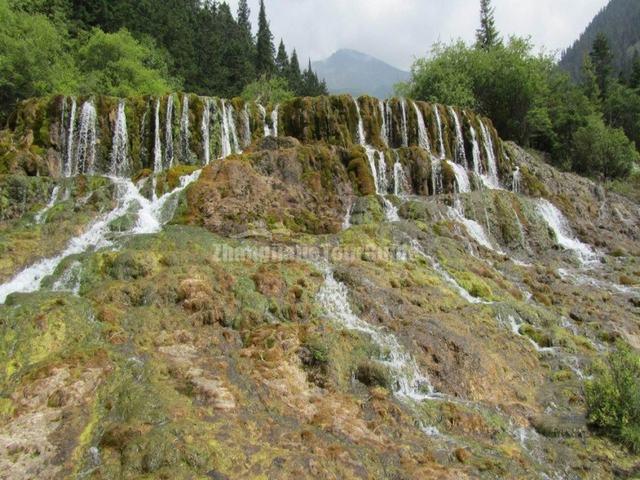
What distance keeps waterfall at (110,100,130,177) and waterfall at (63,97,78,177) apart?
2051 millimetres

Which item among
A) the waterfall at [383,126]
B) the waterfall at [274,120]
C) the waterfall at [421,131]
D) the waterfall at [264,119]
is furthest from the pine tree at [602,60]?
the waterfall at [264,119]

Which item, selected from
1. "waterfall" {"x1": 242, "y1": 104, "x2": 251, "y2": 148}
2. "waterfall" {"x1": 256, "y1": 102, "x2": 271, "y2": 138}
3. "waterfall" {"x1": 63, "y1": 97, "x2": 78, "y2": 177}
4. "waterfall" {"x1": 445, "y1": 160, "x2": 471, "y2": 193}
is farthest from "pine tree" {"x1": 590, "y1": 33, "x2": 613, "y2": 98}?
"waterfall" {"x1": 63, "y1": 97, "x2": 78, "y2": 177}

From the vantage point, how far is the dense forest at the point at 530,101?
1650 inches

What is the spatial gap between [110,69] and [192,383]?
37640mm

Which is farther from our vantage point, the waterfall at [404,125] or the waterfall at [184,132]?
the waterfall at [404,125]

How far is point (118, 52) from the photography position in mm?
40188

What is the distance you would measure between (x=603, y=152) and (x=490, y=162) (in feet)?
49.2

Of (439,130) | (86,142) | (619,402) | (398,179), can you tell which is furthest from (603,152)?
(86,142)

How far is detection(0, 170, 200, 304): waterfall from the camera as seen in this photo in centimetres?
1427

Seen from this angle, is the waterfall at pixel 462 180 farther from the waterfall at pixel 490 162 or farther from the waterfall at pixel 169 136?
the waterfall at pixel 169 136

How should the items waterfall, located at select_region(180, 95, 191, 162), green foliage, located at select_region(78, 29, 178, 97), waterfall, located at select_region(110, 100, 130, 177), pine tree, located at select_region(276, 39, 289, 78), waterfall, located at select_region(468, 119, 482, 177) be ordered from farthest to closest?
pine tree, located at select_region(276, 39, 289, 78)
green foliage, located at select_region(78, 29, 178, 97)
waterfall, located at select_region(468, 119, 482, 177)
waterfall, located at select_region(180, 95, 191, 162)
waterfall, located at select_region(110, 100, 130, 177)

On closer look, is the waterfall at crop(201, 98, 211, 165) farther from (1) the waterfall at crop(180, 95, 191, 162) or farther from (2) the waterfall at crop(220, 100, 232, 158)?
(1) the waterfall at crop(180, 95, 191, 162)

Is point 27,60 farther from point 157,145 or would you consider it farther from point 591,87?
point 591,87

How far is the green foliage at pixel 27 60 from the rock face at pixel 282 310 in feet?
27.7
